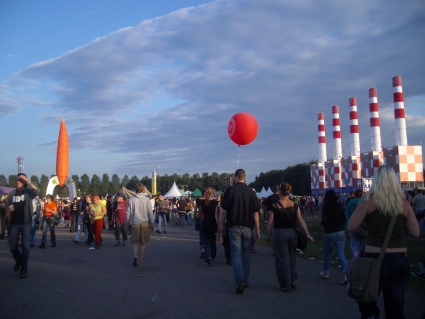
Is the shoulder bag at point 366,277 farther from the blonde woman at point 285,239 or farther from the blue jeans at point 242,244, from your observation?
the blue jeans at point 242,244

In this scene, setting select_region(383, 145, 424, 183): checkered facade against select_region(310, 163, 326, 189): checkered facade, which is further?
select_region(310, 163, 326, 189): checkered facade

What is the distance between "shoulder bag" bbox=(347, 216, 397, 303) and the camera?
3.44 m

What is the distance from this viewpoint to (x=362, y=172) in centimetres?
4072

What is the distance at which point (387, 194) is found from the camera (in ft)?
12.0

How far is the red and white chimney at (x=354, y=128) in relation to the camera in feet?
160

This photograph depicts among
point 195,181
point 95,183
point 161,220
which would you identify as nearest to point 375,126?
point 161,220

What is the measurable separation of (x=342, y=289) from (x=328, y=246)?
971 mm

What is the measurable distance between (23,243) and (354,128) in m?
46.8

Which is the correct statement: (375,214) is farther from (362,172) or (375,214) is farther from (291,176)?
(291,176)

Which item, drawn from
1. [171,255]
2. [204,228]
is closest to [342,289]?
[204,228]

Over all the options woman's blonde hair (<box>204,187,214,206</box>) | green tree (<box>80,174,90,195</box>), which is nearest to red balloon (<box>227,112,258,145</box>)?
woman's blonde hair (<box>204,187,214,206</box>)

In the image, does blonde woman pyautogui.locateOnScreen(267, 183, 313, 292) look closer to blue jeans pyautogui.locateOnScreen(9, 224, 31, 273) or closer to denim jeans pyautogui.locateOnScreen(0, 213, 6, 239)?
blue jeans pyautogui.locateOnScreen(9, 224, 31, 273)

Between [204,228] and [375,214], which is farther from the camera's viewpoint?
[204,228]

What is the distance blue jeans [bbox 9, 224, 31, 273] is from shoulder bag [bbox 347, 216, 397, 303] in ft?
22.1
